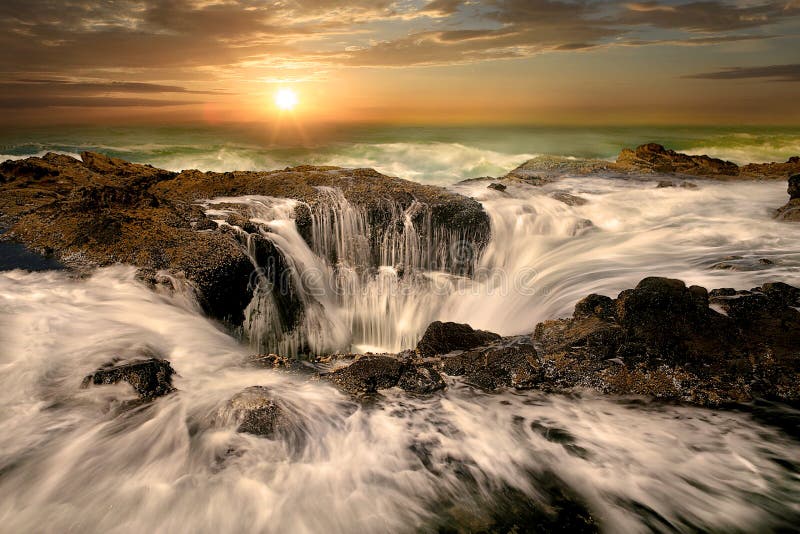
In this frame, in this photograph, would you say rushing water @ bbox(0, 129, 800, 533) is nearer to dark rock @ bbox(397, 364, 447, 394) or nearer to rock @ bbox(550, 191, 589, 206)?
dark rock @ bbox(397, 364, 447, 394)

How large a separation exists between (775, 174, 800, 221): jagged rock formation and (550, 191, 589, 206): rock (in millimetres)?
4618

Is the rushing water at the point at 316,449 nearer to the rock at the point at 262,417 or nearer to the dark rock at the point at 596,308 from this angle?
the rock at the point at 262,417

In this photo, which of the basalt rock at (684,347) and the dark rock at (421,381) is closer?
the basalt rock at (684,347)

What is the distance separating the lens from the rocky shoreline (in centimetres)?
522

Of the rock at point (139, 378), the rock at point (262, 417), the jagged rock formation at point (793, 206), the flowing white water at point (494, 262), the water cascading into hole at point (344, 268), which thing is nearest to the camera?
the rock at point (262, 417)

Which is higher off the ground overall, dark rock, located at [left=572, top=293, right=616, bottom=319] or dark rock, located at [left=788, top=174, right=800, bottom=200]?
dark rock, located at [left=788, top=174, right=800, bottom=200]

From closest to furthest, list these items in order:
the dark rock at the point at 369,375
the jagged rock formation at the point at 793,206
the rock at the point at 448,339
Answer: the dark rock at the point at 369,375 < the rock at the point at 448,339 < the jagged rock formation at the point at 793,206

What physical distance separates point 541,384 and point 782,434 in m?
2.25

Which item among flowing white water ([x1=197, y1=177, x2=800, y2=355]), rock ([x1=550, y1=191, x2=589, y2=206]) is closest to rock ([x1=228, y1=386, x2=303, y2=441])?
flowing white water ([x1=197, y1=177, x2=800, y2=355])

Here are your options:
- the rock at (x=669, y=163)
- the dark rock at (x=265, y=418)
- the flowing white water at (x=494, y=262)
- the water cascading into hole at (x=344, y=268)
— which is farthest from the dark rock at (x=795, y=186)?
the dark rock at (x=265, y=418)

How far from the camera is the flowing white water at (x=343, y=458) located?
12.5 feet

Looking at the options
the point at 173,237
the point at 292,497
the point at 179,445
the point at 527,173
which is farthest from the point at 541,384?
the point at 527,173

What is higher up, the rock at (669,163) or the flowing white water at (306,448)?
the rock at (669,163)

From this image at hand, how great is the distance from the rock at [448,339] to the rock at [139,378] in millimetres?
3082
